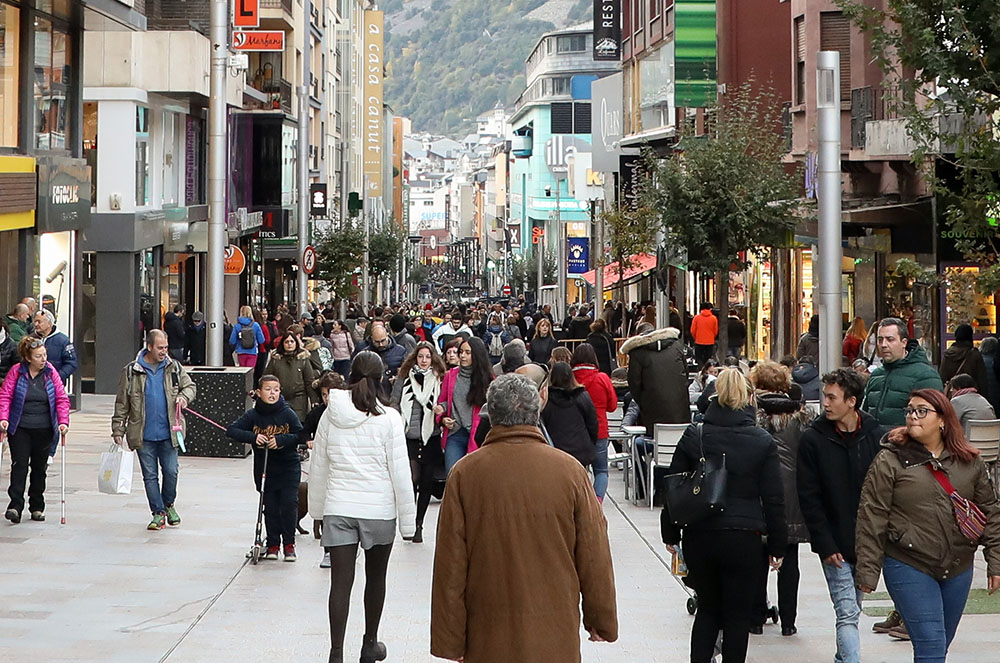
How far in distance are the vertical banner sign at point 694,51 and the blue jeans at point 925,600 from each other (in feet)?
115

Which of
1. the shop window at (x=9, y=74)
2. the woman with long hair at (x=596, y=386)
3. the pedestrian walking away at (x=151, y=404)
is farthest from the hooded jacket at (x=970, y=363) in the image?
the shop window at (x=9, y=74)

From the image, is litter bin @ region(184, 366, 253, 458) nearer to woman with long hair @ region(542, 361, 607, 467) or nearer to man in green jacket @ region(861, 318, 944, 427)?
woman with long hair @ region(542, 361, 607, 467)

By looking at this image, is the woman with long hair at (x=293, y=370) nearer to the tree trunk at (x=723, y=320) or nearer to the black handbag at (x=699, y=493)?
the black handbag at (x=699, y=493)

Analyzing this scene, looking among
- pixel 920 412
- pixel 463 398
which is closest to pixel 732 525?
pixel 920 412

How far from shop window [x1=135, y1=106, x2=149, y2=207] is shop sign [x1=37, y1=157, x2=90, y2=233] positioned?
5523 millimetres

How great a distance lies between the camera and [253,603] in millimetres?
10664

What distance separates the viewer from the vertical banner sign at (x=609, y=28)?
5756 centimetres

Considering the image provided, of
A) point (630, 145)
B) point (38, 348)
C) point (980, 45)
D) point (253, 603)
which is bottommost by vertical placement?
point (253, 603)

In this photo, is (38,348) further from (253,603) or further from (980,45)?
(980,45)

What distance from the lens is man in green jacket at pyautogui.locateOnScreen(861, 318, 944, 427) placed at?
33.8ft

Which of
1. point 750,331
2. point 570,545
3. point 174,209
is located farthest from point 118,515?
point 750,331

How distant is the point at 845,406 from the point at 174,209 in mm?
28958

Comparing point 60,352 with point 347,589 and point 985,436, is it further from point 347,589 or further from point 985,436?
point 985,436

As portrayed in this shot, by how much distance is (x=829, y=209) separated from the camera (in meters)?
16.1
